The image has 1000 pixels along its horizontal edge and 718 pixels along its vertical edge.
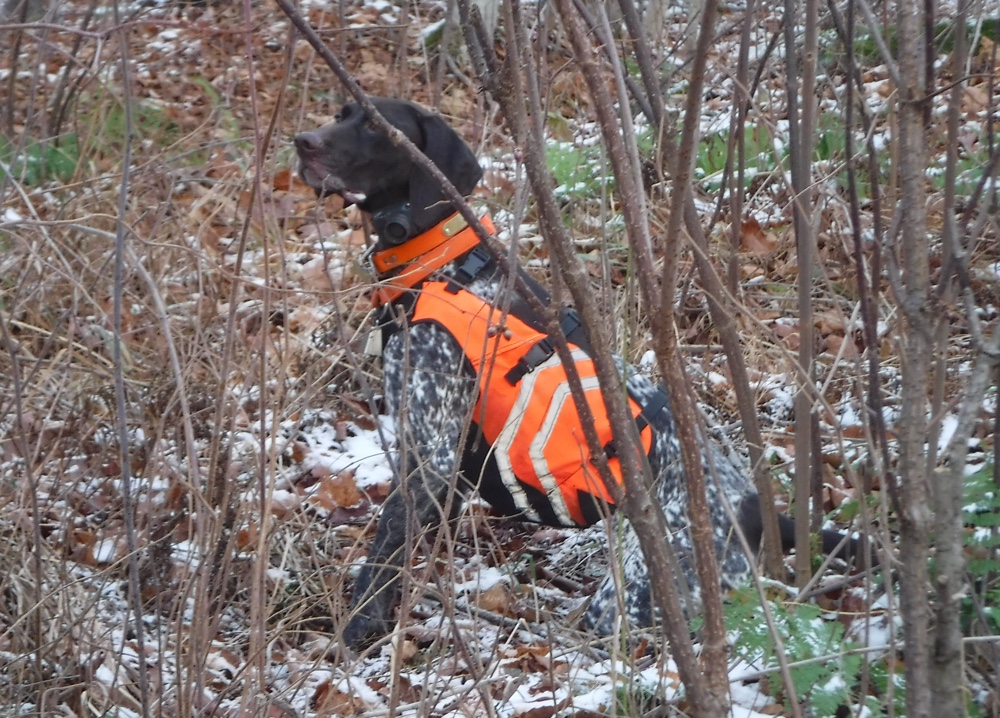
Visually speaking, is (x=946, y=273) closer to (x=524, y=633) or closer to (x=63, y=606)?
(x=524, y=633)

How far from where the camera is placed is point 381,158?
11.7 ft

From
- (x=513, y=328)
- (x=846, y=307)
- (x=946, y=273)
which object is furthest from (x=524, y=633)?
(x=846, y=307)

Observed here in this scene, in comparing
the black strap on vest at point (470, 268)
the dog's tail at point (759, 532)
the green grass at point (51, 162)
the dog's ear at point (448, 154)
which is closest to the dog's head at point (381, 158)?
the dog's ear at point (448, 154)

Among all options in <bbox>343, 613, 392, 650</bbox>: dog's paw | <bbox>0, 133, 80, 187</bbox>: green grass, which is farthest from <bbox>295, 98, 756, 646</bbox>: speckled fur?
<bbox>0, 133, 80, 187</bbox>: green grass

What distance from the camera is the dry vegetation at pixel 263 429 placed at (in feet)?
6.50

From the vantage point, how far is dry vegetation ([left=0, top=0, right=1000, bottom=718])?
198 cm

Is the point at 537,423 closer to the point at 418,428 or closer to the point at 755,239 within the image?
the point at 418,428

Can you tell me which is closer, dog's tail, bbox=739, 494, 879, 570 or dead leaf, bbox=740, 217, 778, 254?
dog's tail, bbox=739, 494, 879, 570

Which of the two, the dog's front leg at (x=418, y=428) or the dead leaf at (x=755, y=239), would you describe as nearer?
the dog's front leg at (x=418, y=428)

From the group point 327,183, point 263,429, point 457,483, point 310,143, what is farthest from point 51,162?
point 263,429

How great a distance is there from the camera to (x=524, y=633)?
2898mm

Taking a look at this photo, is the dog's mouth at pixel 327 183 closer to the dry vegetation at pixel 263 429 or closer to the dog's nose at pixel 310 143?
the dog's nose at pixel 310 143

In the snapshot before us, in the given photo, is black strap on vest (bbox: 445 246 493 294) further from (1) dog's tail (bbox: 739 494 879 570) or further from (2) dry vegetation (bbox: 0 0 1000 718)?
(1) dog's tail (bbox: 739 494 879 570)

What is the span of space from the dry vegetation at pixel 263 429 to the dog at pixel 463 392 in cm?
17
